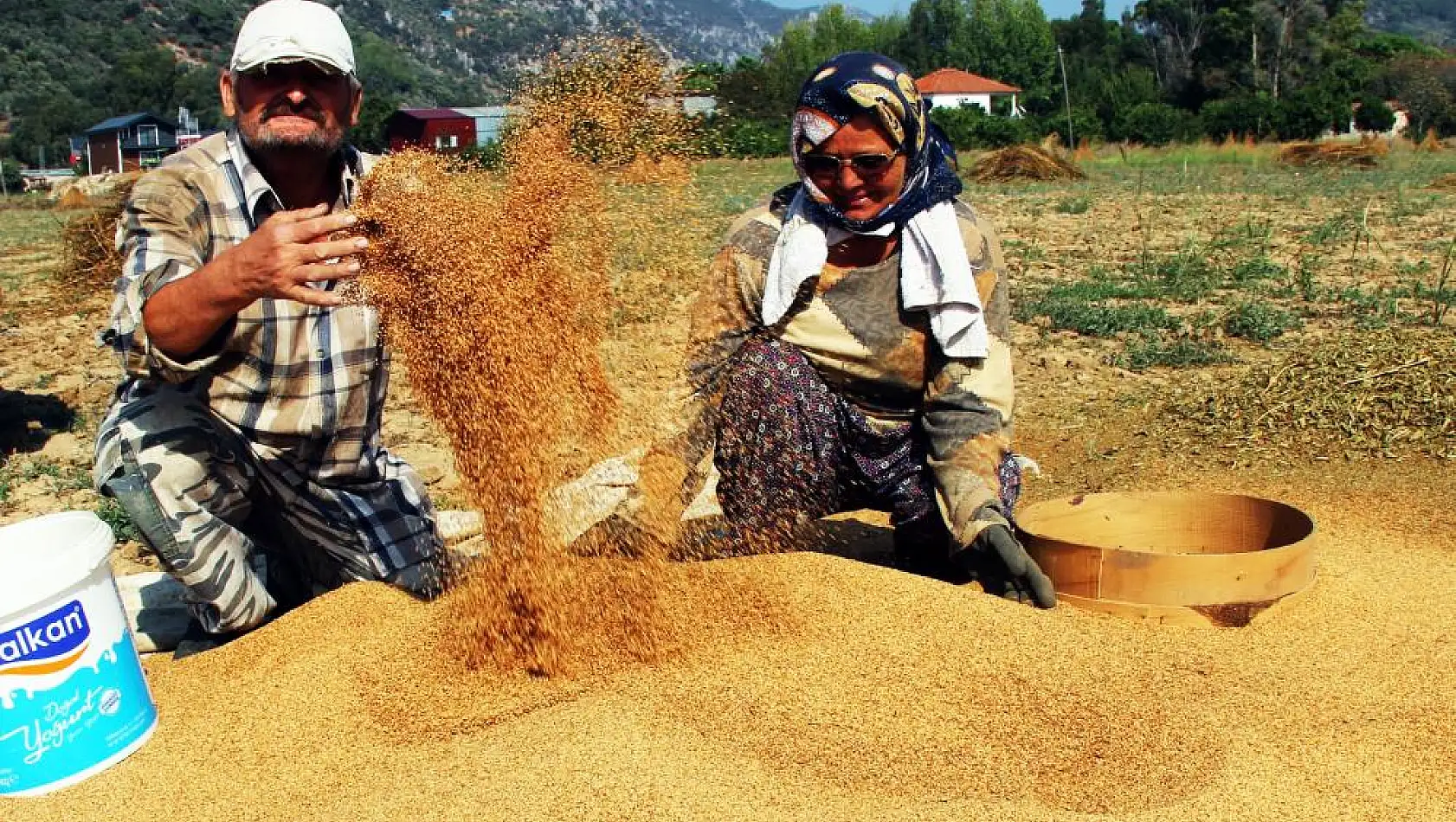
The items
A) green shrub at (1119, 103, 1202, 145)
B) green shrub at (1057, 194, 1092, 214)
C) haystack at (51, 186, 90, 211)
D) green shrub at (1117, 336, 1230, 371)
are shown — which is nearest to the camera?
green shrub at (1117, 336, 1230, 371)

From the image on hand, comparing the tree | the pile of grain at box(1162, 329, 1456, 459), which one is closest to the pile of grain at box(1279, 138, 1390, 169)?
the pile of grain at box(1162, 329, 1456, 459)

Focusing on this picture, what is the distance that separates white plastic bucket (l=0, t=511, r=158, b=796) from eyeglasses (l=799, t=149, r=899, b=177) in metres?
1.55

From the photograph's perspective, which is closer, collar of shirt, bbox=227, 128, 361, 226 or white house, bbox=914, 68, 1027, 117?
collar of shirt, bbox=227, 128, 361, 226

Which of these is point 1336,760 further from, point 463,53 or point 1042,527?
point 463,53

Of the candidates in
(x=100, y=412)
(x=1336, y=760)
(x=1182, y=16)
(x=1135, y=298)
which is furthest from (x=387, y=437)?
(x=1182, y=16)

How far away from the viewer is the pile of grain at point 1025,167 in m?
16.3

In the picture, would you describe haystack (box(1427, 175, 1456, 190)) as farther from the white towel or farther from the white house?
the white house

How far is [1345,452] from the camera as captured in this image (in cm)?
370

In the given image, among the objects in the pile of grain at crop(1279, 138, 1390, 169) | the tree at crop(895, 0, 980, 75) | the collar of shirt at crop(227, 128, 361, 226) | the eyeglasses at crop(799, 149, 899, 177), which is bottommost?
the pile of grain at crop(1279, 138, 1390, 169)

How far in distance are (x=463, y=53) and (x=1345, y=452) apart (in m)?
80.8

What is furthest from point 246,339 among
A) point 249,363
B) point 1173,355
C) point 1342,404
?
point 1173,355

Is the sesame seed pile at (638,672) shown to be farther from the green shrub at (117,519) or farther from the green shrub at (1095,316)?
the green shrub at (1095,316)

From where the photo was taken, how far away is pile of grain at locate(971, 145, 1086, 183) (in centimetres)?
1630

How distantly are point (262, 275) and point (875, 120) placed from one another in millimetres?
1264
